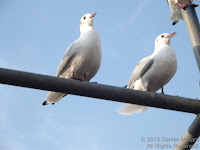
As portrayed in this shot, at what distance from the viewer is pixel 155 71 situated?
607 cm

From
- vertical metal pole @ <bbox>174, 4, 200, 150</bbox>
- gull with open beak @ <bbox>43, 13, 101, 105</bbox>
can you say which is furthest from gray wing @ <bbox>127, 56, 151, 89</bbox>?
vertical metal pole @ <bbox>174, 4, 200, 150</bbox>

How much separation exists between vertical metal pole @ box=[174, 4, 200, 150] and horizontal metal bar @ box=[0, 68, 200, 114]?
0.53 ft

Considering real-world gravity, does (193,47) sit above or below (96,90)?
above

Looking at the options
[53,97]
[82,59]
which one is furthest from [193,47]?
[53,97]

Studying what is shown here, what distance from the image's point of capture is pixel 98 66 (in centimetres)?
579

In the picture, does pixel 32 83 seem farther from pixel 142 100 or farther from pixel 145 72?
pixel 145 72

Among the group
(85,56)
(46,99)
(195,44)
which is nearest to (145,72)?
(85,56)

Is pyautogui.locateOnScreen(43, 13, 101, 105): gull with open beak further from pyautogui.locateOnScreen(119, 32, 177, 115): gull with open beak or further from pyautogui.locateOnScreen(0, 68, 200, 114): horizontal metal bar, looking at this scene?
pyautogui.locateOnScreen(0, 68, 200, 114): horizontal metal bar

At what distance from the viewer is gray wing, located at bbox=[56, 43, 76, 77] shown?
19.4 ft

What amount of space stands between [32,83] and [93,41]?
125 inches

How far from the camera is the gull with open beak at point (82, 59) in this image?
568 centimetres

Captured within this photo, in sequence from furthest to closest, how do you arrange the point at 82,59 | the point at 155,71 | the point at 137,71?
the point at 137,71, the point at 155,71, the point at 82,59

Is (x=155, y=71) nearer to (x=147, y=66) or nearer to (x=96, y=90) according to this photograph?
(x=147, y=66)

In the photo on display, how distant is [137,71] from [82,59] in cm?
125
